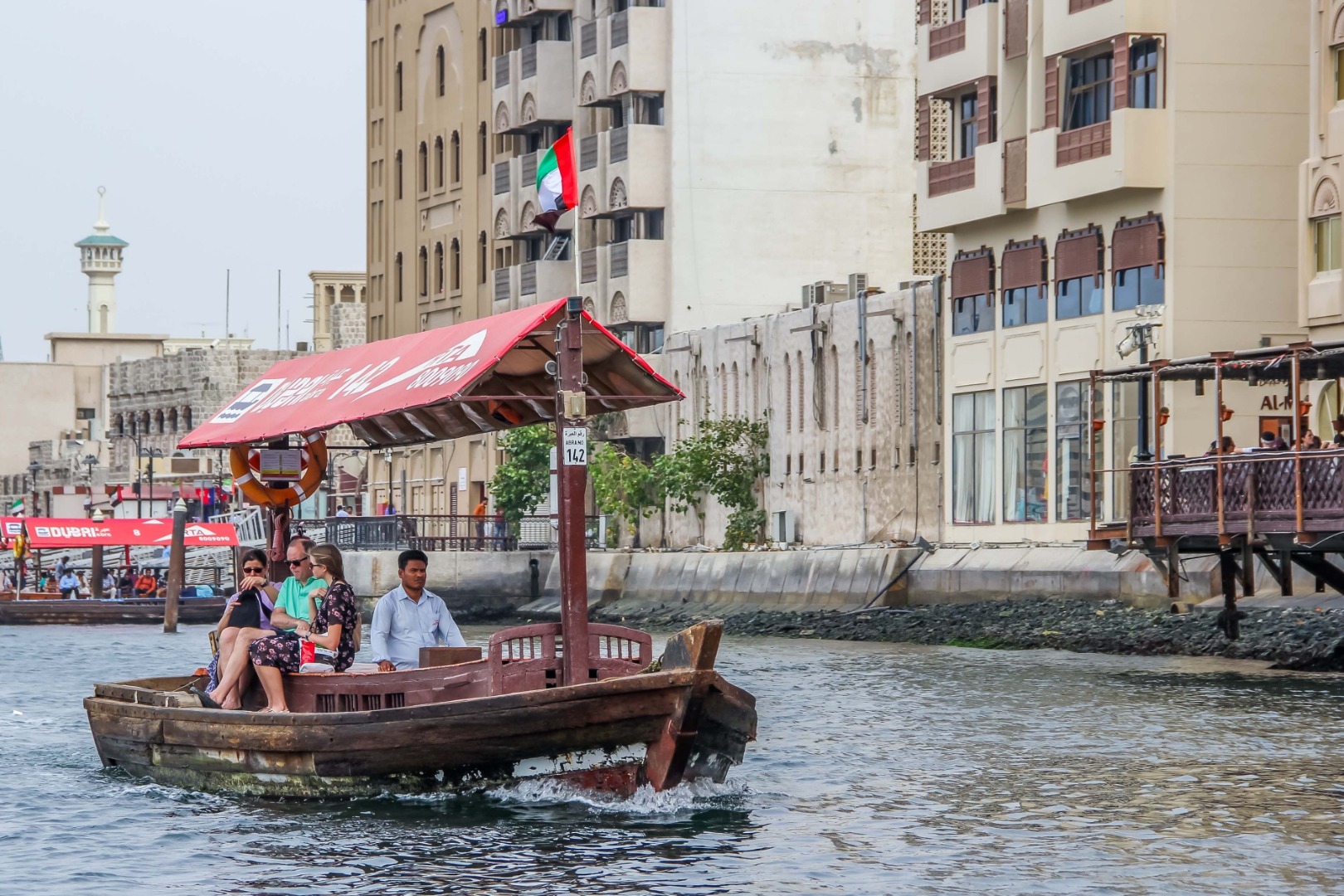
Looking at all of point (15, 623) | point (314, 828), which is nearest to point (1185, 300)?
point (314, 828)

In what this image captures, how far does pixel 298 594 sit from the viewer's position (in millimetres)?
22312

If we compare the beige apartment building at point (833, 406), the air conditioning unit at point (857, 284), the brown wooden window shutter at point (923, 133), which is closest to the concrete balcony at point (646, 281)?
the beige apartment building at point (833, 406)

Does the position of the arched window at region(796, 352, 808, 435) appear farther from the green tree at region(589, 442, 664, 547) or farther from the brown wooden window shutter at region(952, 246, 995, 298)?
the brown wooden window shutter at region(952, 246, 995, 298)

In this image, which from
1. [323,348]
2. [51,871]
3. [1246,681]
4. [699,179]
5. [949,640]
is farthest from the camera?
[323,348]

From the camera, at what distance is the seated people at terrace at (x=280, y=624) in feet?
71.4

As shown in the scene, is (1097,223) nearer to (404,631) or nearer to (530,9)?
(404,631)

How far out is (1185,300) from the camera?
47.5 metres

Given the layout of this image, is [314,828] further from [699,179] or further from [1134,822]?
[699,179]

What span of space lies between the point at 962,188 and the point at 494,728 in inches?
1434

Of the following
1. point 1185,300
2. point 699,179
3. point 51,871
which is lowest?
point 51,871

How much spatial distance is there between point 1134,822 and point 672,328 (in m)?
52.1

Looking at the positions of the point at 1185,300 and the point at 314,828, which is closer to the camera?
the point at 314,828

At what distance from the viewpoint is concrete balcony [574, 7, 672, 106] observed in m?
71.9

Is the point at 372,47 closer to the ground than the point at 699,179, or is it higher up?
higher up
